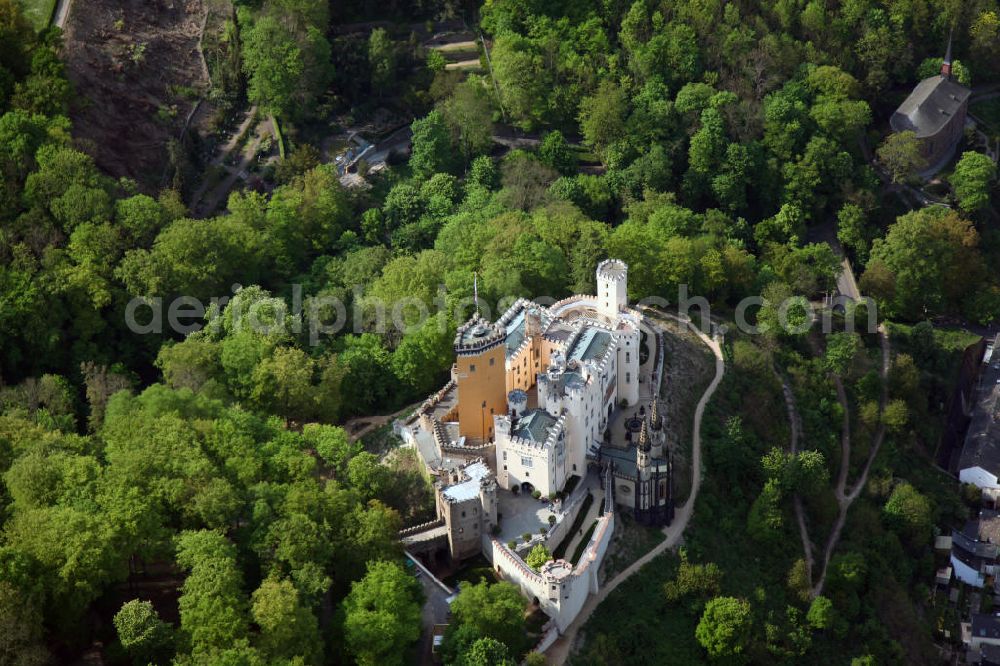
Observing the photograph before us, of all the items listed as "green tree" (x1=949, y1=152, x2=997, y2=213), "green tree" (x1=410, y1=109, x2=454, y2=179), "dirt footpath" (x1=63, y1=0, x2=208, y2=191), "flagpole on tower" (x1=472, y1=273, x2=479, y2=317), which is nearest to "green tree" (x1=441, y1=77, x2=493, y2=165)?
"green tree" (x1=410, y1=109, x2=454, y2=179)

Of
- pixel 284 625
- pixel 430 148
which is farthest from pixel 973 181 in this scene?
pixel 284 625

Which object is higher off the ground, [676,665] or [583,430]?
[583,430]

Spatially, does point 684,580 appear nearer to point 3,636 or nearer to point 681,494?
point 681,494

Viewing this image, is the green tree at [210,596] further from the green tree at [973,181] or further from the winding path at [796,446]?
the green tree at [973,181]

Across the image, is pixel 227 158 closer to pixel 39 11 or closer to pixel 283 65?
pixel 283 65

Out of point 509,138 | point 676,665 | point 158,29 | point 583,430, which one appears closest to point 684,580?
point 676,665

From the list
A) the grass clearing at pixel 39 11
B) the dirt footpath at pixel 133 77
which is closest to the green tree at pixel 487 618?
the dirt footpath at pixel 133 77
